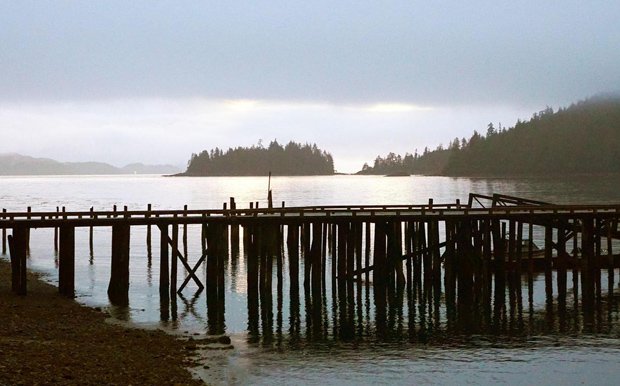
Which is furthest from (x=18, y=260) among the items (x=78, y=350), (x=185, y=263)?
(x=78, y=350)

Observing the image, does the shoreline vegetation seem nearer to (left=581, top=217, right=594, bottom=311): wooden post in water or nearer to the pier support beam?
the pier support beam

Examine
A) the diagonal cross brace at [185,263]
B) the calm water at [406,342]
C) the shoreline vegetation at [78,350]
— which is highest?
the diagonal cross brace at [185,263]

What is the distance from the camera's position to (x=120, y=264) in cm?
2877

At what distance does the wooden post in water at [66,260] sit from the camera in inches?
1097

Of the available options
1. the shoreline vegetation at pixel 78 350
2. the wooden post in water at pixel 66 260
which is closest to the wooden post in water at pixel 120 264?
the wooden post in water at pixel 66 260

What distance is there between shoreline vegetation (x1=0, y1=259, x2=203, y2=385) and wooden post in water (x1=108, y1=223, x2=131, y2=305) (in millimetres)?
2730

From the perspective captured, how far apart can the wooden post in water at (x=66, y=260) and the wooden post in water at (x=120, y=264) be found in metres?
1.50

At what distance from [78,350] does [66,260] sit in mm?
10713

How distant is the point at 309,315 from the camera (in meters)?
26.4

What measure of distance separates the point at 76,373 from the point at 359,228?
1714cm

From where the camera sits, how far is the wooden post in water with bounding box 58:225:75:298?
27.9m

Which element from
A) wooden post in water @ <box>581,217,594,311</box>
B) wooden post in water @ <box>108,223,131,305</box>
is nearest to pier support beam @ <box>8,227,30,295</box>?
wooden post in water @ <box>108,223,131,305</box>

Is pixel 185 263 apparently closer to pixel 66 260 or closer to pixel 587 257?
pixel 66 260

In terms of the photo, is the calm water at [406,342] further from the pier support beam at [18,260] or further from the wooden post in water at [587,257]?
the pier support beam at [18,260]
